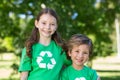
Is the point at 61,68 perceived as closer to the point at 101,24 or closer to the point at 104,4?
the point at 101,24

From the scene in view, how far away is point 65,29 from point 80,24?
623cm

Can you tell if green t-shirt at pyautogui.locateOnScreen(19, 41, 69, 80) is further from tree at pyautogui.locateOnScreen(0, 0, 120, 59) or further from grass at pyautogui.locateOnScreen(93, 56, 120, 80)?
grass at pyautogui.locateOnScreen(93, 56, 120, 80)

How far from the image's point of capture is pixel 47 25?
4.48m

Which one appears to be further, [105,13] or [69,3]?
[105,13]

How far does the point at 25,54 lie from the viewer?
4469 mm

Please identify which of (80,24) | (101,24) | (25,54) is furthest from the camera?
(101,24)

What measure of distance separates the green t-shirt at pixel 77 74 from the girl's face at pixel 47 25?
0.43 meters

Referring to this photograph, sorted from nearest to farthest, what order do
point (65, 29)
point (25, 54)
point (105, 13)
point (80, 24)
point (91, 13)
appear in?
point (25, 54) < point (65, 29) < point (91, 13) < point (80, 24) < point (105, 13)

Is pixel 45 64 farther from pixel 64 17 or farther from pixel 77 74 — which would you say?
pixel 64 17

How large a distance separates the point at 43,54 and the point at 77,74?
0.43 meters

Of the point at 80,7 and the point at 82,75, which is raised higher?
the point at 80,7

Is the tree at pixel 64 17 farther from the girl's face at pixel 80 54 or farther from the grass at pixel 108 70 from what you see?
the girl's face at pixel 80 54

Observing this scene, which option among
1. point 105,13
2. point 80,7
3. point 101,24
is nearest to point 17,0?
point 80,7

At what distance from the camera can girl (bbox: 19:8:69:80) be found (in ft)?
14.5
